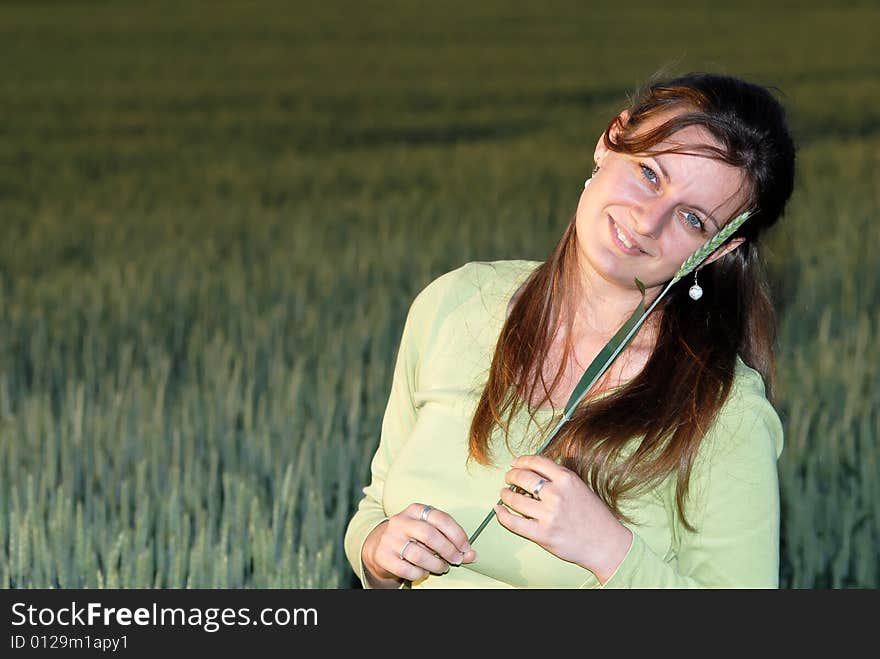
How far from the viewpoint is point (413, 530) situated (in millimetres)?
1328

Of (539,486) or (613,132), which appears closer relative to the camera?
(539,486)

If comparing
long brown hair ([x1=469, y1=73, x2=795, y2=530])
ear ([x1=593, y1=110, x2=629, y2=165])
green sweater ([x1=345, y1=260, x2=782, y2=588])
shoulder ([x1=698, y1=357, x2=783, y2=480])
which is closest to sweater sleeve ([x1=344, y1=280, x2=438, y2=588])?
green sweater ([x1=345, y1=260, x2=782, y2=588])

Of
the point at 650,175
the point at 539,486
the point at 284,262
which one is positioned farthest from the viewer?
the point at 284,262

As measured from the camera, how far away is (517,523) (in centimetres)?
128

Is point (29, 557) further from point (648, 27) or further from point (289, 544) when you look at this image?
point (648, 27)

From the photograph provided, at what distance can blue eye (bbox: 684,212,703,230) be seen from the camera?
1.36 metres

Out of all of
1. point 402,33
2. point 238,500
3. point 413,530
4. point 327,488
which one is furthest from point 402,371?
point 402,33

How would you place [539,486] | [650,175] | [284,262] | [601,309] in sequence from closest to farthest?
1. [539,486]
2. [650,175]
3. [601,309]
4. [284,262]

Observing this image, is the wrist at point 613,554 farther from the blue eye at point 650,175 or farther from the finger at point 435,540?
the blue eye at point 650,175

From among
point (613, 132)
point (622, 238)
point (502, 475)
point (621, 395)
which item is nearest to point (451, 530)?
point (502, 475)

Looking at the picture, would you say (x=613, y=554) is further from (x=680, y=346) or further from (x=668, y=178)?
(x=668, y=178)

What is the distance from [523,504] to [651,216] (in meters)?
0.30

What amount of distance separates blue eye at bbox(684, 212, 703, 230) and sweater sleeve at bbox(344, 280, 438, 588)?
1.06ft

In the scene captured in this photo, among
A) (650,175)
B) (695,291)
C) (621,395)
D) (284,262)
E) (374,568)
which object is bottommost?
(284,262)
